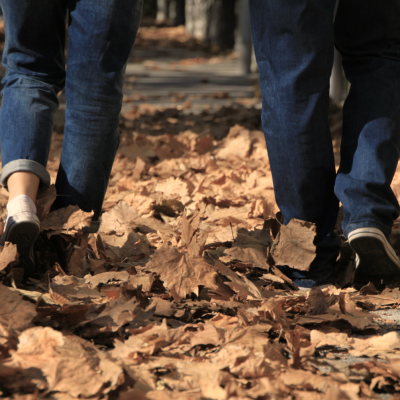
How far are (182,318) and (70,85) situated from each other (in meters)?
0.86

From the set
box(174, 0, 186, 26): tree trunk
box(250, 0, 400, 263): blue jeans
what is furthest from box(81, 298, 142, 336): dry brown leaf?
box(174, 0, 186, 26): tree trunk

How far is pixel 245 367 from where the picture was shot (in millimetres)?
1293

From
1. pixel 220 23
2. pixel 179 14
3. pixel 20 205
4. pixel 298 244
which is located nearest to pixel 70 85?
pixel 20 205

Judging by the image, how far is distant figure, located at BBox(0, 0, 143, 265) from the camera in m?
1.78

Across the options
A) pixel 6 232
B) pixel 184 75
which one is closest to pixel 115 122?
pixel 6 232

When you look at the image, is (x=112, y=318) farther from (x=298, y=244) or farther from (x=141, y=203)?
(x=141, y=203)

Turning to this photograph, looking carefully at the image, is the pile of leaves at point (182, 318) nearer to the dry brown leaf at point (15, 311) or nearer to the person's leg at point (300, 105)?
the dry brown leaf at point (15, 311)

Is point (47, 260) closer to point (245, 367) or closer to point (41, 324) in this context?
point (41, 324)

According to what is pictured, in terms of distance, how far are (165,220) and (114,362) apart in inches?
53.7

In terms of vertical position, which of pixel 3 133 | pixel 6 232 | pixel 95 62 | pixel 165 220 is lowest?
pixel 165 220

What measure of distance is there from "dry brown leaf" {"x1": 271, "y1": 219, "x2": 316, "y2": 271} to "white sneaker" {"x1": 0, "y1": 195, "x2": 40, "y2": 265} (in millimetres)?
815

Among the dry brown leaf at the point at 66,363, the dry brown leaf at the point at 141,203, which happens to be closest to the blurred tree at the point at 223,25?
the dry brown leaf at the point at 141,203

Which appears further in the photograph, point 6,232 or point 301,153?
point 301,153

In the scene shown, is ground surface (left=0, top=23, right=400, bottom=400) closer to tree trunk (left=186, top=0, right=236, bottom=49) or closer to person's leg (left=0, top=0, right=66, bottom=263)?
person's leg (left=0, top=0, right=66, bottom=263)
